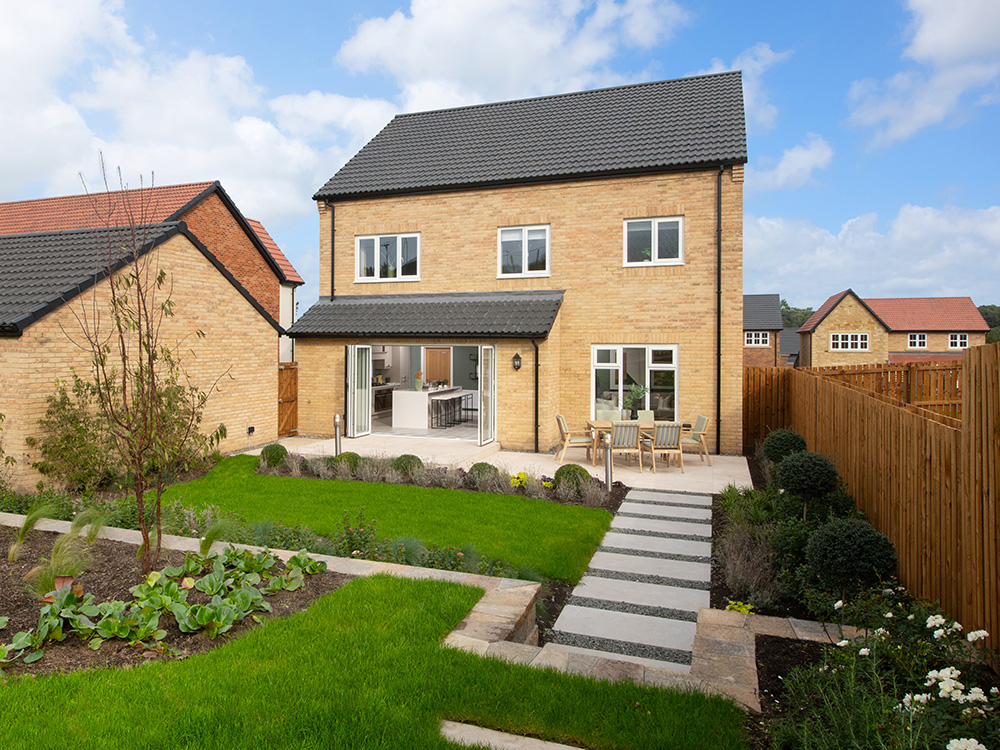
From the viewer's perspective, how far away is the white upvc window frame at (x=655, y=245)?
46.2 feet

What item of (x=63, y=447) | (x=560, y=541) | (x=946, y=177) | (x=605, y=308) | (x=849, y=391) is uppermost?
(x=946, y=177)

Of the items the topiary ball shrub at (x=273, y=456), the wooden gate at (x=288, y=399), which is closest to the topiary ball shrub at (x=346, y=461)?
the topiary ball shrub at (x=273, y=456)

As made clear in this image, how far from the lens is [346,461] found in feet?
37.5

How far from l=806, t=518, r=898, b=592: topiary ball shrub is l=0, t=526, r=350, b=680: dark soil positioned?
3988 mm

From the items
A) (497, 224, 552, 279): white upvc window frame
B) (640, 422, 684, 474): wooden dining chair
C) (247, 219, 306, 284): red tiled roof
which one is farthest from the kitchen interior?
(247, 219, 306, 284): red tiled roof

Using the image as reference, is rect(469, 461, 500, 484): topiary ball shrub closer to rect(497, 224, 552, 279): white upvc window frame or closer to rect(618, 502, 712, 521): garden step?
rect(618, 502, 712, 521): garden step

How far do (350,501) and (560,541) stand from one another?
3538 mm

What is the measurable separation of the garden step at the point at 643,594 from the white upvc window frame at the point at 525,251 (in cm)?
986

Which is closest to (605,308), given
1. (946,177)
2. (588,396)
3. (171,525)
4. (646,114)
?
(588,396)

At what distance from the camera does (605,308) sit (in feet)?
47.8

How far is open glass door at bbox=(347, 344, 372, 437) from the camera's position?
15375 mm

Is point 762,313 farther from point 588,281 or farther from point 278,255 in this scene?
point 588,281

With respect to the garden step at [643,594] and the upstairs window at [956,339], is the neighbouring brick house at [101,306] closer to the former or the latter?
the garden step at [643,594]

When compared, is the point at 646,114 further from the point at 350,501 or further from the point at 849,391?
the point at 350,501
